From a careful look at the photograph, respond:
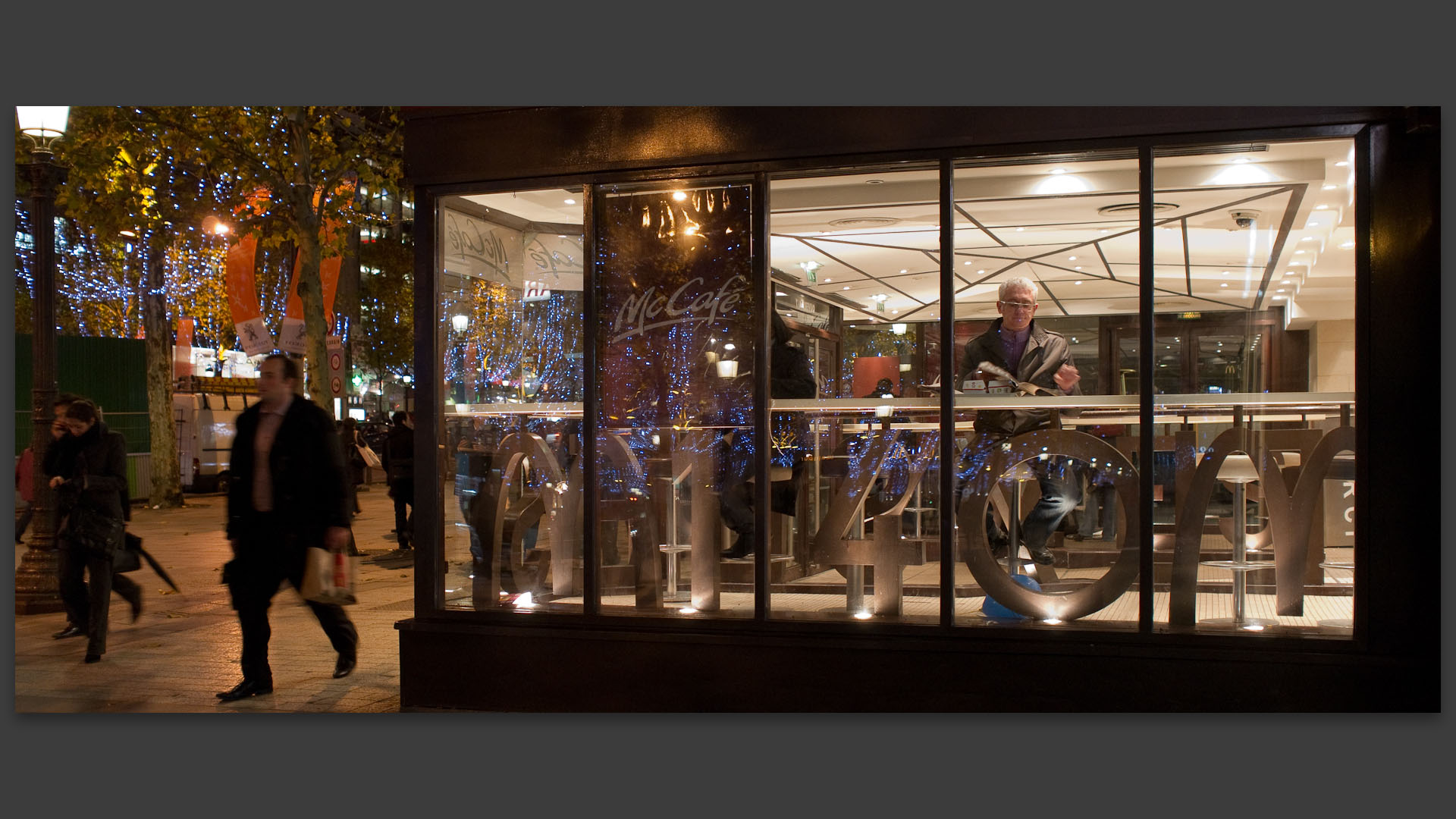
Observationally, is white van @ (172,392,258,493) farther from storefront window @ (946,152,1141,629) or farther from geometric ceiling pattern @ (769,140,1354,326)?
storefront window @ (946,152,1141,629)

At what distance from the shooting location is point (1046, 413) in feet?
21.8

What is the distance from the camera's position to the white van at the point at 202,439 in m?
23.6

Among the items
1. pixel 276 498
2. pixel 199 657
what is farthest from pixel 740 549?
pixel 199 657

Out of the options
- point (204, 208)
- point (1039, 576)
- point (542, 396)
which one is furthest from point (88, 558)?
point (204, 208)

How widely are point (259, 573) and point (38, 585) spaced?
5074 mm

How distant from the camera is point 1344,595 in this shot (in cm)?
575

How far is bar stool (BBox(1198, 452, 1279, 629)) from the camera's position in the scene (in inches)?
240

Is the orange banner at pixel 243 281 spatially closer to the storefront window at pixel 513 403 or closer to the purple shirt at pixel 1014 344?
the storefront window at pixel 513 403

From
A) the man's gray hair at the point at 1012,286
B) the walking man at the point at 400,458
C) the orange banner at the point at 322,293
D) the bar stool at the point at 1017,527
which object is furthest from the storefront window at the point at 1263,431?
the orange banner at the point at 322,293

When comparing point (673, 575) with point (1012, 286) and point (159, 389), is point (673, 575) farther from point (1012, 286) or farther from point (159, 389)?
point (159, 389)

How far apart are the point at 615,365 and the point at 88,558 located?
13.7ft

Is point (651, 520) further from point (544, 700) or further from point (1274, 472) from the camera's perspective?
point (1274, 472)

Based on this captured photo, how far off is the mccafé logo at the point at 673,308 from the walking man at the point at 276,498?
178 centimetres

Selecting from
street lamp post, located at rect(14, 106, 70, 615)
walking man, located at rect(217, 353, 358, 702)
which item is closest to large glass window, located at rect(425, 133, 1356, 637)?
walking man, located at rect(217, 353, 358, 702)
